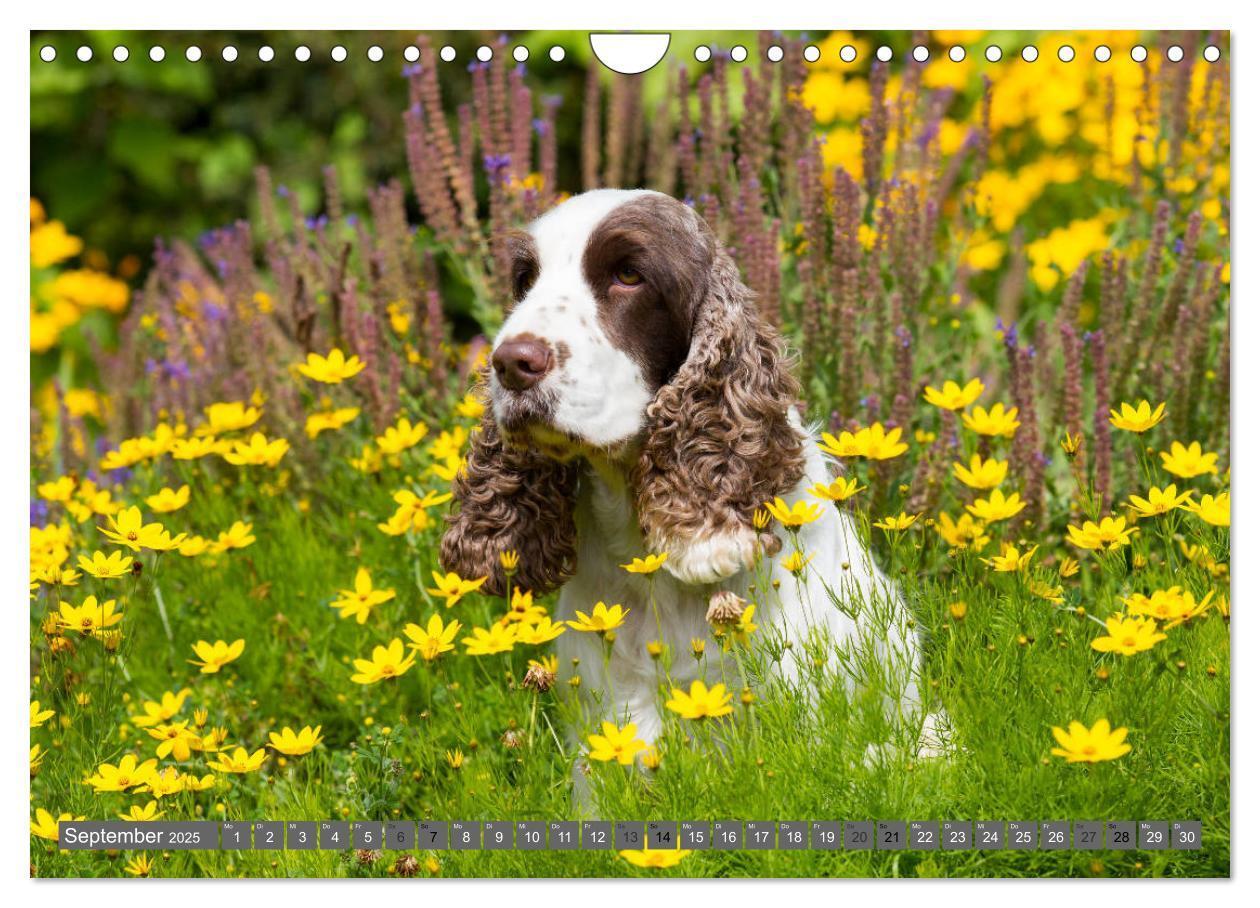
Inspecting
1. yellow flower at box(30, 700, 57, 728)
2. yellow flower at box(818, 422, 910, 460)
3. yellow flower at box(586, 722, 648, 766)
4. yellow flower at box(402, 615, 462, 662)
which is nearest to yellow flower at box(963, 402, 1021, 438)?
yellow flower at box(818, 422, 910, 460)

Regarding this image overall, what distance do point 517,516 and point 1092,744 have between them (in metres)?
1.27

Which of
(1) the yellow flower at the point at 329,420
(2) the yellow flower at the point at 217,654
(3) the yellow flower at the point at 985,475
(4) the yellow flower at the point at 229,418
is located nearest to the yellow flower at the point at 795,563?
(3) the yellow flower at the point at 985,475

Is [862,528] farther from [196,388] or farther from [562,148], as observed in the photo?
[562,148]

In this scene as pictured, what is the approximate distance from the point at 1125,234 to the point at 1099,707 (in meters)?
2.09

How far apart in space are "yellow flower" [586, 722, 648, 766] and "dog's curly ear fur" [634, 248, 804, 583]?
41 cm

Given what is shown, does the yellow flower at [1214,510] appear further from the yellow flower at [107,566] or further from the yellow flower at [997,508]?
the yellow flower at [107,566]

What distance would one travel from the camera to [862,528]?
3.27 metres

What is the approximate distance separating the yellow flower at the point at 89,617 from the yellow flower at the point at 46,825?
391 millimetres

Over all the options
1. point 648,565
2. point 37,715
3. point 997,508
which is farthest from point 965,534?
point 37,715

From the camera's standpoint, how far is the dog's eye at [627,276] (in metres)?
3.00

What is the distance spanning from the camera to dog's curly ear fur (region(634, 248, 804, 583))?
3057mm

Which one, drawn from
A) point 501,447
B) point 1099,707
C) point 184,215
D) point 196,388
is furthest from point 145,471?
point 1099,707

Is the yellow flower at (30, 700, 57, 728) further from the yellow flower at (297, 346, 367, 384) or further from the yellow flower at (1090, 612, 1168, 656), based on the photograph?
the yellow flower at (1090, 612, 1168, 656)

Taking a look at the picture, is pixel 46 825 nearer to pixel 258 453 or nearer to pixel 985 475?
pixel 258 453
